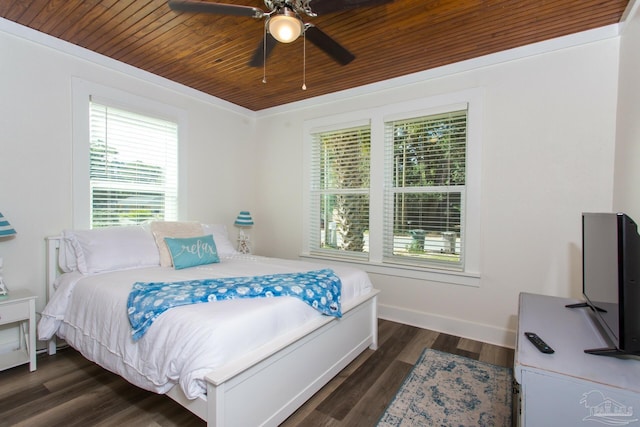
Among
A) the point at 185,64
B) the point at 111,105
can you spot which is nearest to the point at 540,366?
the point at 185,64

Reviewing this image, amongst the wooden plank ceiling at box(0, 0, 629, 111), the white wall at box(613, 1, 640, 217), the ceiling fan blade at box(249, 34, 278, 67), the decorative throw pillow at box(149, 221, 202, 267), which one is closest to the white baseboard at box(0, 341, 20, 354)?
the decorative throw pillow at box(149, 221, 202, 267)

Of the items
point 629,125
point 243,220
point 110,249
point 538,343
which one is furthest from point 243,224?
point 629,125

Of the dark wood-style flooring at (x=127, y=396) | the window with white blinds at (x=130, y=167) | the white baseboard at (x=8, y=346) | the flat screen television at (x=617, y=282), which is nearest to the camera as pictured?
the flat screen television at (x=617, y=282)

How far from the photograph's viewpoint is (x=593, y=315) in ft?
5.78

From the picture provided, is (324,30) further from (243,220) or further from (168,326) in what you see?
(243,220)

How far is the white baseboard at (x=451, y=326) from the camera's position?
2775 millimetres

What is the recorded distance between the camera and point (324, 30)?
244 centimetres

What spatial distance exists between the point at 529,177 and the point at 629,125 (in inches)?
28.2

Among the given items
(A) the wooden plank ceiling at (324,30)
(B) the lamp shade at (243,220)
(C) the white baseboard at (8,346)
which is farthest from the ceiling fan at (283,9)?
(C) the white baseboard at (8,346)

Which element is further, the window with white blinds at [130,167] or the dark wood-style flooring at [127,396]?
the window with white blinds at [130,167]

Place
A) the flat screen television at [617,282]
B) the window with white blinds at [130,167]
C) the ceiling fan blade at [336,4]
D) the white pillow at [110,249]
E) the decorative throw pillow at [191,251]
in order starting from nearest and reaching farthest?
1. the flat screen television at [617,282]
2. the ceiling fan blade at [336,4]
3. the white pillow at [110,249]
4. the decorative throw pillow at [191,251]
5. the window with white blinds at [130,167]

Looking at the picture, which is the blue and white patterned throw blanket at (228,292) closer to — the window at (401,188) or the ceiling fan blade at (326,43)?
the window at (401,188)

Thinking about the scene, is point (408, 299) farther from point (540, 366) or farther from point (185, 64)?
point (185, 64)

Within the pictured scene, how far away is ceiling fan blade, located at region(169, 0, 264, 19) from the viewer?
170cm
